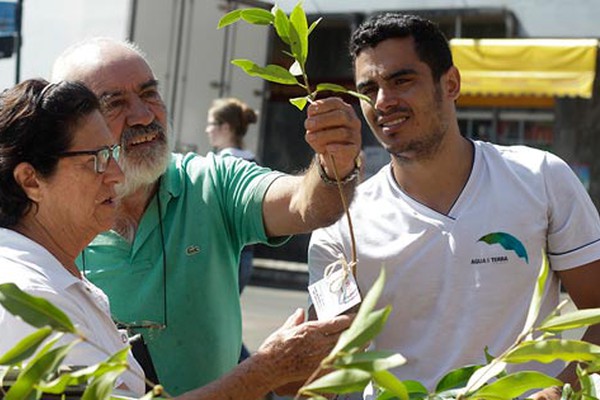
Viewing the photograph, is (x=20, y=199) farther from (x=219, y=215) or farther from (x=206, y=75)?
(x=206, y=75)

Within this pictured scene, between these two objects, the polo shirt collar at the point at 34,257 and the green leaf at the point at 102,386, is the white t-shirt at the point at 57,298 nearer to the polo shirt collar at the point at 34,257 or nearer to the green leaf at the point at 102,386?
the polo shirt collar at the point at 34,257

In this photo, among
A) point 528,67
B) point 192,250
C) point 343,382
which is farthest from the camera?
point 528,67

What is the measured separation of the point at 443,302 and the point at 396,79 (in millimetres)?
611

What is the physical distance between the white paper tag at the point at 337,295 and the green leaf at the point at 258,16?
2.10 ft

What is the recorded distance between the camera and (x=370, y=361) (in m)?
1.22

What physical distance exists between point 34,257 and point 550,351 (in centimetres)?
105

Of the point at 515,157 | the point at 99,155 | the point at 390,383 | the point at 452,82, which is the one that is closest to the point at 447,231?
the point at 515,157

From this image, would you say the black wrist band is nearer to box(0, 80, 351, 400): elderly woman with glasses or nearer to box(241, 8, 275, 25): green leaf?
box(0, 80, 351, 400): elderly woman with glasses

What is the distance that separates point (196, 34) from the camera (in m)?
12.7

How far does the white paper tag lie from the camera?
2240mm

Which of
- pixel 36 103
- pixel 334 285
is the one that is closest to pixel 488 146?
pixel 334 285

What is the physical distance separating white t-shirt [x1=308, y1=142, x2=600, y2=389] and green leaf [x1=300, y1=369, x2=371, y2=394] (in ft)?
5.15

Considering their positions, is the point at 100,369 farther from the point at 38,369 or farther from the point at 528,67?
the point at 528,67

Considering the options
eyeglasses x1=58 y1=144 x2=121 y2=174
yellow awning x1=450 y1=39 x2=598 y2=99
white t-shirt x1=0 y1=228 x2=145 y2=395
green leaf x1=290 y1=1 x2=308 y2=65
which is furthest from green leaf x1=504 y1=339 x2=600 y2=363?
yellow awning x1=450 y1=39 x2=598 y2=99
